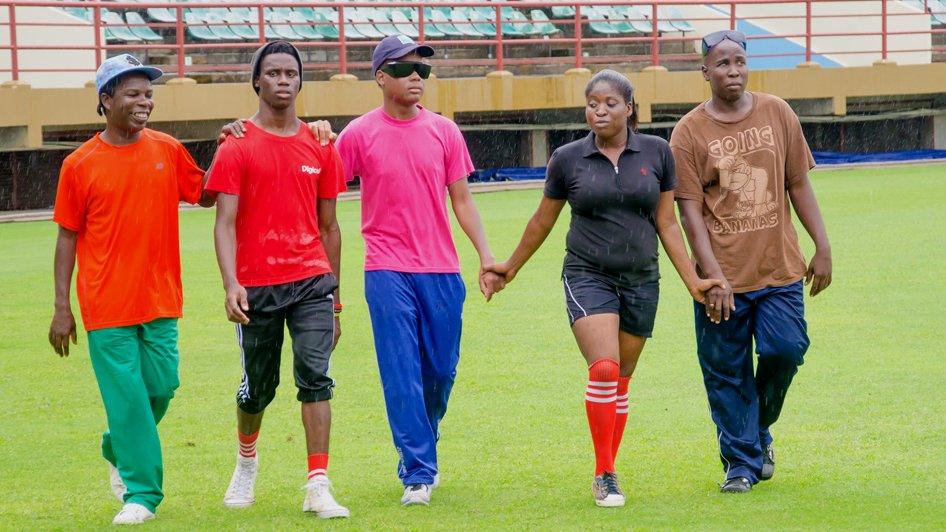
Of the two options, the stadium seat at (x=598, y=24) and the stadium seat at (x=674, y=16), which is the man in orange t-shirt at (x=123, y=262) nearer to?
the stadium seat at (x=598, y=24)

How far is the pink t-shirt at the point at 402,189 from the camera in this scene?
6762 millimetres

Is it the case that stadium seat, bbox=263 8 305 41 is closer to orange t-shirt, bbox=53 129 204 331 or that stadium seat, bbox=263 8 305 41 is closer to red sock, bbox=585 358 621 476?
orange t-shirt, bbox=53 129 204 331

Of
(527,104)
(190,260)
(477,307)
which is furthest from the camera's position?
(527,104)

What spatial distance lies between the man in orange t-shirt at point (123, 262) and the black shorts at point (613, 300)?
A: 5.86 feet

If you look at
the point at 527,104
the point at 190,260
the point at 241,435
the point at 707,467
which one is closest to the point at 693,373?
the point at 707,467

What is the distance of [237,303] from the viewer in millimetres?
6188

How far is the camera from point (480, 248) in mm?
6988

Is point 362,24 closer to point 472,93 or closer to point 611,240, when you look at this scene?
point 472,93

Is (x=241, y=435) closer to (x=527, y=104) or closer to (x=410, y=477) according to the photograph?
(x=410, y=477)

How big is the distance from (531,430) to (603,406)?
1832 mm

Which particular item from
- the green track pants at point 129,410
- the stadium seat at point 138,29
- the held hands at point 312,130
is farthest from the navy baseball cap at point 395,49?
the stadium seat at point 138,29

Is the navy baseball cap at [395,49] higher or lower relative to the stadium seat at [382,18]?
lower

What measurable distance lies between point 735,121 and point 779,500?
1.74 metres

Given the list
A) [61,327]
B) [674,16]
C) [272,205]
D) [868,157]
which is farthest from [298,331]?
[674,16]
